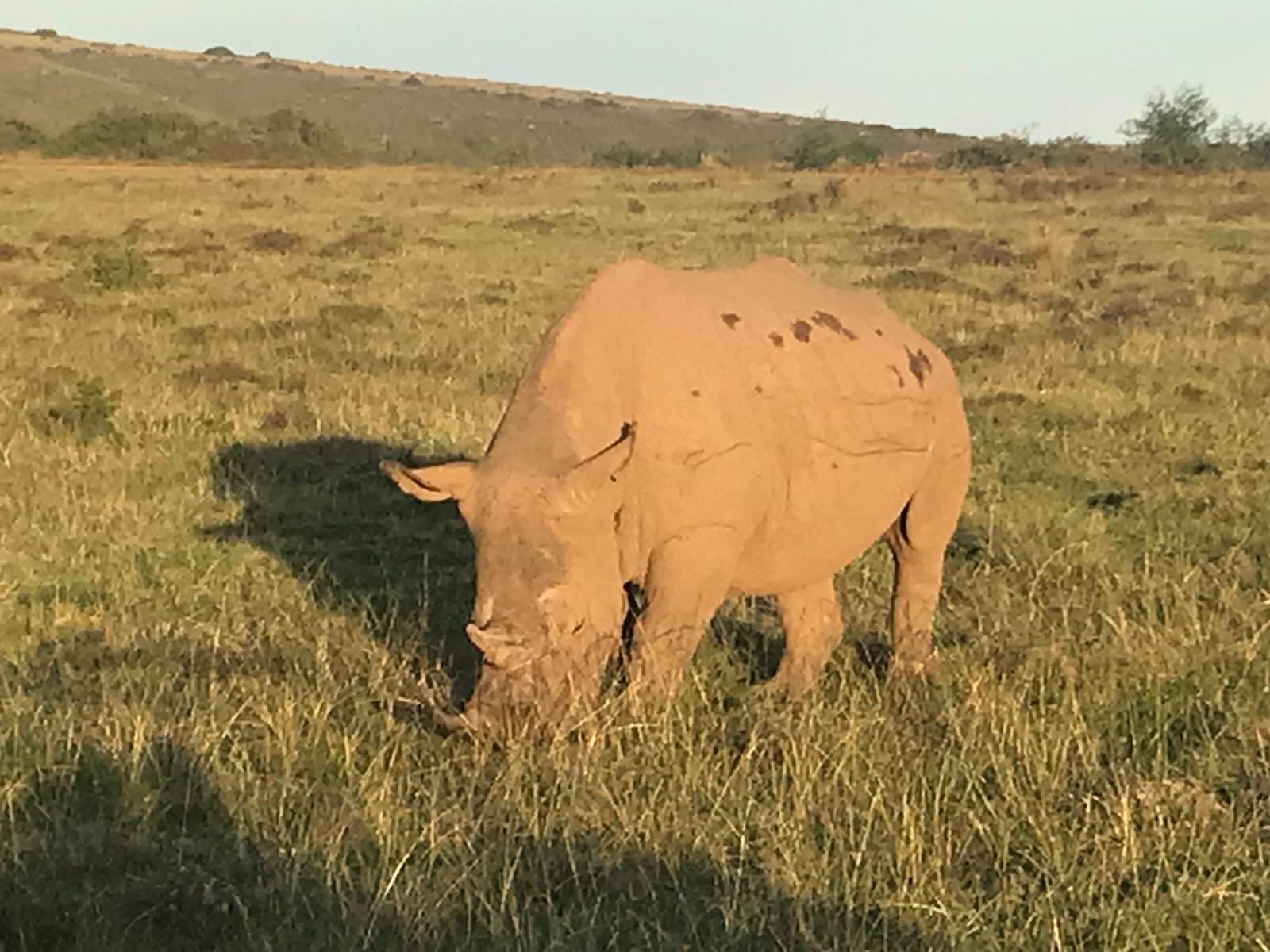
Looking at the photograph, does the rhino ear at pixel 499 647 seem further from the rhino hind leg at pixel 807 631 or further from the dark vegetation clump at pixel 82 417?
the dark vegetation clump at pixel 82 417

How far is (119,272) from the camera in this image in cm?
1898

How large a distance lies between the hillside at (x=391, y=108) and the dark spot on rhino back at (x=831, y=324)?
49.8 meters

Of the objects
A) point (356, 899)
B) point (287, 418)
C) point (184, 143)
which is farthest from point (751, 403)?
point (184, 143)

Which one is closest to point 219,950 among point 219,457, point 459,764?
point 459,764

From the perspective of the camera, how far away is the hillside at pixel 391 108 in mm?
68875

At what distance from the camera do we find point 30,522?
29.7ft

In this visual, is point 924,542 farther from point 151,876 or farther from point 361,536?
point 151,876

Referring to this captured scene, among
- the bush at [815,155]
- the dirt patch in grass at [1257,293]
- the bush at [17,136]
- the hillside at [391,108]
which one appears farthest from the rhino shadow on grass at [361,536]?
the hillside at [391,108]

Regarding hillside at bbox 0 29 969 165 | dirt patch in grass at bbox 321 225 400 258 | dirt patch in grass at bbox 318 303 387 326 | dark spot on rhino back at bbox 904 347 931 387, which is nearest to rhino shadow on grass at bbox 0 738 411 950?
dark spot on rhino back at bbox 904 347 931 387

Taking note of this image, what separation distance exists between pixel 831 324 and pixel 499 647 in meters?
2.63

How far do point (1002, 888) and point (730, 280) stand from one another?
3180 millimetres

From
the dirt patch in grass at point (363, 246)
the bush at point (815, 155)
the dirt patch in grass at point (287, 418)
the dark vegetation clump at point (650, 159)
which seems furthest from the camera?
the dark vegetation clump at point (650, 159)

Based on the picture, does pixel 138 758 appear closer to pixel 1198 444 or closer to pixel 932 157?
pixel 1198 444

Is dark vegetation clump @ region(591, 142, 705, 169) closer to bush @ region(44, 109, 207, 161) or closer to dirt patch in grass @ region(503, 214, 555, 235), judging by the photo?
bush @ region(44, 109, 207, 161)
